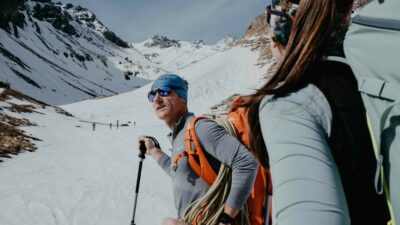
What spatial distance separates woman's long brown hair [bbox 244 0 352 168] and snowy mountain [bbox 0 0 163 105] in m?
80.3

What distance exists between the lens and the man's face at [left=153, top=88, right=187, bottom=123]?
3.31 metres

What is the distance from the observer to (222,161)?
2559 millimetres

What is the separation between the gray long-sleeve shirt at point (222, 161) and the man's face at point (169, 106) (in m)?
0.57

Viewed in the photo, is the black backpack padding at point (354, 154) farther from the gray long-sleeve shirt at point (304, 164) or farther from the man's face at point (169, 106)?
the man's face at point (169, 106)

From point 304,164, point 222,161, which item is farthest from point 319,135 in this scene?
point 222,161

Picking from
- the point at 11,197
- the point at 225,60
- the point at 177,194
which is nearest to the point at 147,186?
the point at 11,197

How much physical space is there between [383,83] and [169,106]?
2532 millimetres

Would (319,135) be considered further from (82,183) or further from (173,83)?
(82,183)

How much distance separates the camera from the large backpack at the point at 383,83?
909mm

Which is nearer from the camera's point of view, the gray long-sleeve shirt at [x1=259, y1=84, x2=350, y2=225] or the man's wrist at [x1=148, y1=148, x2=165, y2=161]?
the gray long-sleeve shirt at [x1=259, y1=84, x2=350, y2=225]

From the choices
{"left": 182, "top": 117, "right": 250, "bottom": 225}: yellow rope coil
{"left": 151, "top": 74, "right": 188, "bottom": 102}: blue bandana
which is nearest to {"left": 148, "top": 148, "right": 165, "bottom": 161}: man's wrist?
{"left": 151, "top": 74, "right": 188, "bottom": 102}: blue bandana

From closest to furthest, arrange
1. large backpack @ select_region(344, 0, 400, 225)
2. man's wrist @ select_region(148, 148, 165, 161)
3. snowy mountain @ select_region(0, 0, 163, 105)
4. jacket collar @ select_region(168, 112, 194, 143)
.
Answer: large backpack @ select_region(344, 0, 400, 225)
jacket collar @ select_region(168, 112, 194, 143)
man's wrist @ select_region(148, 148, 165, 161)
snowy mountain @ select_region(0, 0, 163, 105)

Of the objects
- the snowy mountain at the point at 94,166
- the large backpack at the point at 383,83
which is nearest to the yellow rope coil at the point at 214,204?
the large backpack at the point at 383,83

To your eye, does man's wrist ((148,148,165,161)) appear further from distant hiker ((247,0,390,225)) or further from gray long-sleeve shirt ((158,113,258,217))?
distant hiker ((247,0,390,225))
